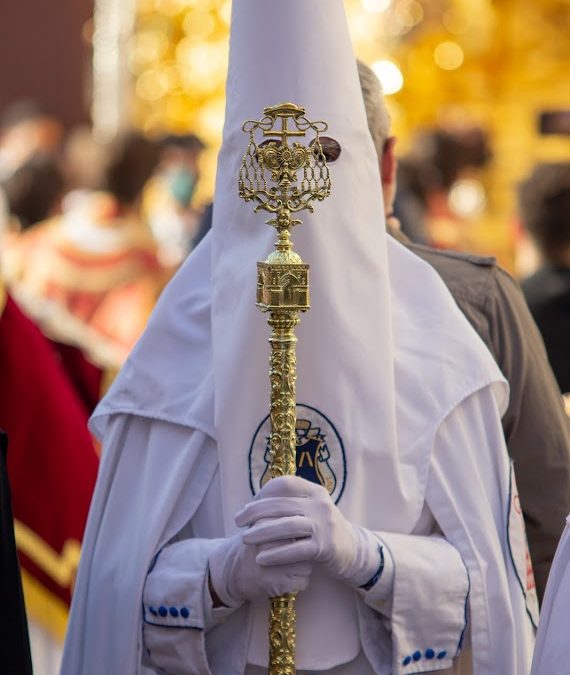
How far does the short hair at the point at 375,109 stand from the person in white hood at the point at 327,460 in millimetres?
303

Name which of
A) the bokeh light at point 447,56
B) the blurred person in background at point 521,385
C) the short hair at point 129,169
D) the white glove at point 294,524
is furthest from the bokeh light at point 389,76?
the white glove at point 294,524

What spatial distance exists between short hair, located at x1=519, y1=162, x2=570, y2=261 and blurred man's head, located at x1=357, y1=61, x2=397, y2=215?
7.72 ft

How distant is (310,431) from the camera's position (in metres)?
3.26

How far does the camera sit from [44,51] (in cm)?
1484

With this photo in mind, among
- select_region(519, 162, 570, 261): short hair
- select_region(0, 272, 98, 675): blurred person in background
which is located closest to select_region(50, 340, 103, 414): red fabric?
select_region(0, 272, 98, 675): blurred person in background

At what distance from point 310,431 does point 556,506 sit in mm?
733

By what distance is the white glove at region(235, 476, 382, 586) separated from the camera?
3014mm

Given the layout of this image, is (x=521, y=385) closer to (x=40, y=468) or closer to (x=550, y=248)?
(x=40, y=468)

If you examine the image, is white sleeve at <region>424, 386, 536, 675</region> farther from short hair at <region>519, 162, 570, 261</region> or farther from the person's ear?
short hair at <region>519, 162, 570, 261</region>

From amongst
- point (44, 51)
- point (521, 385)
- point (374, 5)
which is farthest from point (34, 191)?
point (44, 51)

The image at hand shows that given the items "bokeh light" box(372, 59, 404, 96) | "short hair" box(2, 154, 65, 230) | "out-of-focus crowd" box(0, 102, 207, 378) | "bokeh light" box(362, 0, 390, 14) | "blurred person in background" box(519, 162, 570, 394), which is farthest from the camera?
"bokeh light" box(362, 0, 390, 14)

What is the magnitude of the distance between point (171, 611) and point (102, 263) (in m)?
4.64

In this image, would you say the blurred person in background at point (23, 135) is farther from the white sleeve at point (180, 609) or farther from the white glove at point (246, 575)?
the white glove at point (246, 575)

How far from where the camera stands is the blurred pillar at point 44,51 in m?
14.7
